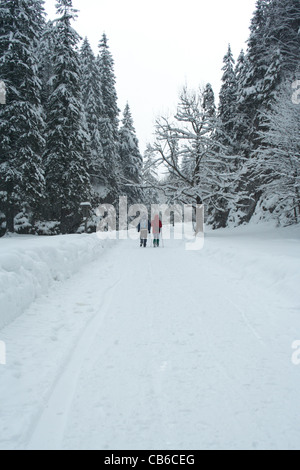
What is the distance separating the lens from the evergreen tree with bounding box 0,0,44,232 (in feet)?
61.0

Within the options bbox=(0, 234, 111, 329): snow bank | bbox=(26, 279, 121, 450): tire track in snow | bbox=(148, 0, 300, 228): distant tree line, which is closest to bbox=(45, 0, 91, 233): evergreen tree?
bbox=(148, 0, 300, 228): distant tree line

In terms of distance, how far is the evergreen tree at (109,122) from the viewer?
30.7 m

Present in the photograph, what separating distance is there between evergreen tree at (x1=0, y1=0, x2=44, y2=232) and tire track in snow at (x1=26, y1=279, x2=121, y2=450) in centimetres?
1688

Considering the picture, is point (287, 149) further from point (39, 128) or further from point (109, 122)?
point (109, 122)

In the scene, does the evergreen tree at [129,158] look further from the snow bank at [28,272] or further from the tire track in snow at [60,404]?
the tire track in snow at [60,404]

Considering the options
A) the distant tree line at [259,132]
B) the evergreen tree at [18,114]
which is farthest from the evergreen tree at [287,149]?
the evergreen tree at [18,114]

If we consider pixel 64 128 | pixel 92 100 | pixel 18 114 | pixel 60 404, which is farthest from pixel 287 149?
pixel 92 100

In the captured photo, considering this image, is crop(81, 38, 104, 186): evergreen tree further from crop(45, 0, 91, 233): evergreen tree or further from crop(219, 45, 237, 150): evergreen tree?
crop(219, 45, 237, 150): evergreen tree

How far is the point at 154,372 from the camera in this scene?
3299mm

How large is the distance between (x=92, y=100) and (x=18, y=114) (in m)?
11.2

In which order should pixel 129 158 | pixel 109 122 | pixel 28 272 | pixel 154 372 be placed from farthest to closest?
pixel 129 158 < pixel 109 122 < pixel 28 272 < pixel 154 372

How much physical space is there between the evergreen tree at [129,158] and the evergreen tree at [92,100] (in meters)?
7.48
